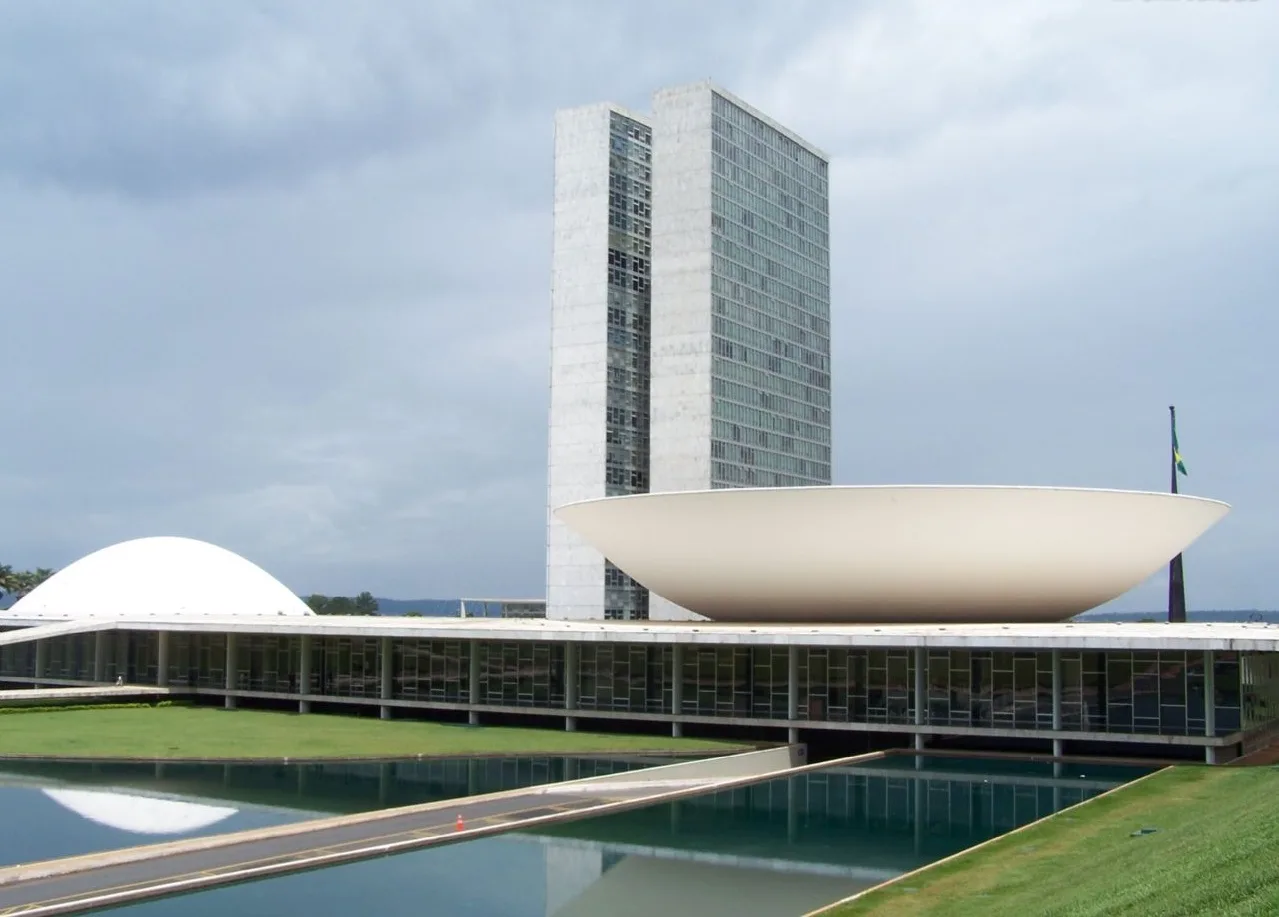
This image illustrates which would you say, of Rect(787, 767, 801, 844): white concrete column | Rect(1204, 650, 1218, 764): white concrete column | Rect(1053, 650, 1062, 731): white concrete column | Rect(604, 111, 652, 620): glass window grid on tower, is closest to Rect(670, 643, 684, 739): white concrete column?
Rect(787, 767, 801, 844): white concrete column

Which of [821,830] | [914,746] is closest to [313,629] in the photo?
[914,746]

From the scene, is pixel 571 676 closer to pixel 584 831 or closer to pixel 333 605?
pixel 584 831

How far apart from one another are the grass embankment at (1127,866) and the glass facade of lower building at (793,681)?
543 cm

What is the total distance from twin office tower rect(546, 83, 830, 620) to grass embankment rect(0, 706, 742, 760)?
41.9 metres

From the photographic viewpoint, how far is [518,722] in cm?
3597

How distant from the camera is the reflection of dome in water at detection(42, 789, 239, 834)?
64.9 ft

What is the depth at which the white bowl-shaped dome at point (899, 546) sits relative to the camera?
31328 millimetres

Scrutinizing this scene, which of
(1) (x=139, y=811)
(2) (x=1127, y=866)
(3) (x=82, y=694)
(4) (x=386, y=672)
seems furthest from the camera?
(3) (x=82, y=694)

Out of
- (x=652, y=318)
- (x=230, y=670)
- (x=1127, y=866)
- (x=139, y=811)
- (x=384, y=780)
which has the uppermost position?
(x=652, y=318)

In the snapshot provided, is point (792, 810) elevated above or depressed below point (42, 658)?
below

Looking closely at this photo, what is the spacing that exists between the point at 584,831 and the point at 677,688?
1404 cm

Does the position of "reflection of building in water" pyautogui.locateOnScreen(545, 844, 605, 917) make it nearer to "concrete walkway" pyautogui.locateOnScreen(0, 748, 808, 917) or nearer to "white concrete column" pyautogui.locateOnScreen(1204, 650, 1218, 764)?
"concrete walkway" pyautogui.locateOnScreen(0, 748, 808, 917)

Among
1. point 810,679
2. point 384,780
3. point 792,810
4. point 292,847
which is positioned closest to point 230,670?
point 384,780

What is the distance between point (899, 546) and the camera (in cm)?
3178
